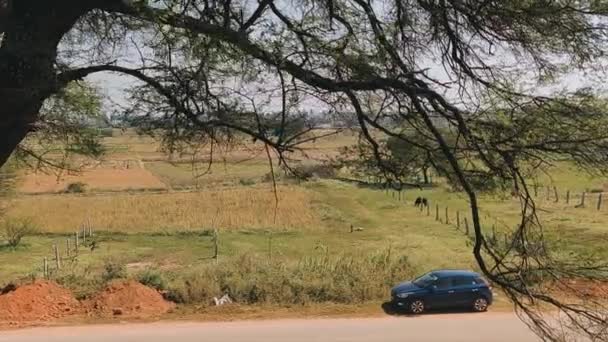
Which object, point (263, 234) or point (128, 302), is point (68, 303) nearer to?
point (128, 302)

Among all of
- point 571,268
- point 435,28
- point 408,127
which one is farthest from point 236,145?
point 571,268

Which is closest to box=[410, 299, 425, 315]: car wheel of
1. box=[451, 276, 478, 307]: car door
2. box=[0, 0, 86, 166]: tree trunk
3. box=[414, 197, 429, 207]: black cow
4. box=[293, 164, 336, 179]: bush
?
box=[451, 276, 478, 307]: car door

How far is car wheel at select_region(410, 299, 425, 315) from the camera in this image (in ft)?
54.6

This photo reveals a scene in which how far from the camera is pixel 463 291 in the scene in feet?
54.3

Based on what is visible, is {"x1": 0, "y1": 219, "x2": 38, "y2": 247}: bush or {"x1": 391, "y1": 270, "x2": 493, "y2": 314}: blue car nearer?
{"x1": 391, "y1": 270, "x2": 493, "y2": 314}: blue car

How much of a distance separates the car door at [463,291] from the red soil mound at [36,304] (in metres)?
8.96

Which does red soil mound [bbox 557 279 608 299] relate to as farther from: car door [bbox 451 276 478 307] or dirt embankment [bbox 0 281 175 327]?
dirt embankment [bbox 0 281 175 327]

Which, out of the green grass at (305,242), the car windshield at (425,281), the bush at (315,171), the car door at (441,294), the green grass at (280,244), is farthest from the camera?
the green grass at (280,244)

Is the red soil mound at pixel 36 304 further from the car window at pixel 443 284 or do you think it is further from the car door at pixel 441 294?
the car window at pixel 443 284

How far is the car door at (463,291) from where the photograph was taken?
16594 millimetres

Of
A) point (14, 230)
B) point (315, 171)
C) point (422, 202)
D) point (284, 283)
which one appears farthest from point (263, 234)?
point (315, 171)

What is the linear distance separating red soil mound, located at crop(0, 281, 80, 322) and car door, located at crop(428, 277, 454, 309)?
8.42m

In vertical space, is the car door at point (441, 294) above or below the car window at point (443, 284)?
below

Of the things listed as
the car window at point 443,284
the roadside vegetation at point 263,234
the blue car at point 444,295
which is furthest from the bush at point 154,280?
the car window at point 443,284
